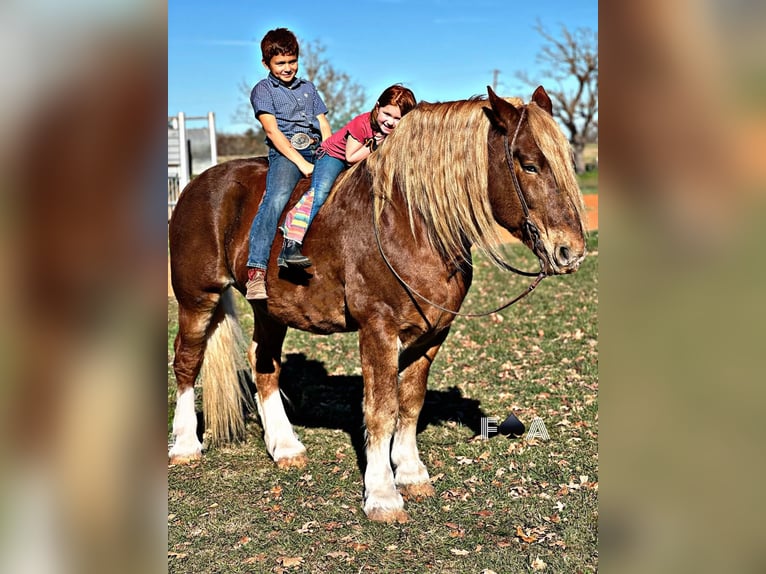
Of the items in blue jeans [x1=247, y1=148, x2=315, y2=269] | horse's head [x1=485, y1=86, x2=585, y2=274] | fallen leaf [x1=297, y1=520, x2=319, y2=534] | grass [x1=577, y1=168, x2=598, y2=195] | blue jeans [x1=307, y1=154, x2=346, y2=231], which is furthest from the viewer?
grass [x1=577, y1=168, x2=598, y2=195]

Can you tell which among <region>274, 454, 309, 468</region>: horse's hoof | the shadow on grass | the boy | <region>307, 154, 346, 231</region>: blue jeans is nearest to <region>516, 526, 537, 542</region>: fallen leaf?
the shadow on grass

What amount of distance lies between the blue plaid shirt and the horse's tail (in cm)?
153

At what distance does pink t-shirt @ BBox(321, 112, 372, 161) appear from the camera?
4695 mm

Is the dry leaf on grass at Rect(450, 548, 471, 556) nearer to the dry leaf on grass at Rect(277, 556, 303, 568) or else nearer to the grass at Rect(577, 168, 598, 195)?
the dry leaf on grass at Rect(277, 556, 303, 568)

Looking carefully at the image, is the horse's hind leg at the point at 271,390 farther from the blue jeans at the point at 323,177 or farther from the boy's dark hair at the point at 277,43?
the boy's dark hair at the point at 277,43

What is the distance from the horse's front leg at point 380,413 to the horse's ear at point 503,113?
1.43 metres

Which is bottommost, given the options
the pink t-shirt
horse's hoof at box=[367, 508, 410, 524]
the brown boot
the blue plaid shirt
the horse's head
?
horse's hoof at box=[367, 508, 410, 524]

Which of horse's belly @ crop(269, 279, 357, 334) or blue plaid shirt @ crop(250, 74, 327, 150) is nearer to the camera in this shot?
horse's belly @ crop(269, 279, 357, 334)
